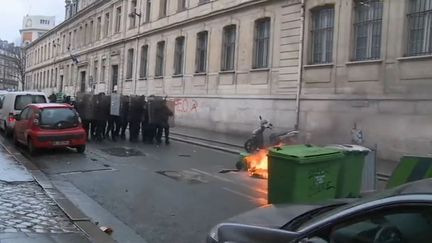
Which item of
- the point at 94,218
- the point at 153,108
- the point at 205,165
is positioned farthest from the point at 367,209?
the point at 153,108

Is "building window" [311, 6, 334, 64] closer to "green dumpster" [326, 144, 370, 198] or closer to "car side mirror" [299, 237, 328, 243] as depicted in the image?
"green dumpster" [326, 144, 370, 198]

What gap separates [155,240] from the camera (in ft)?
21.6

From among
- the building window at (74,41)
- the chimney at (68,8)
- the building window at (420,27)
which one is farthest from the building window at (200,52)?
the chimney at (68,8)

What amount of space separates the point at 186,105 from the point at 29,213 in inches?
888

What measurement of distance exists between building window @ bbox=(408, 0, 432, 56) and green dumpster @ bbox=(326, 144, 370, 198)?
898cm

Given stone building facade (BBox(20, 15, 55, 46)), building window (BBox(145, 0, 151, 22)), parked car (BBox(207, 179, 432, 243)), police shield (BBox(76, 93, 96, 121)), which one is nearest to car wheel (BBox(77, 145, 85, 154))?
police shield (BBox(76, 93, 96, 121))

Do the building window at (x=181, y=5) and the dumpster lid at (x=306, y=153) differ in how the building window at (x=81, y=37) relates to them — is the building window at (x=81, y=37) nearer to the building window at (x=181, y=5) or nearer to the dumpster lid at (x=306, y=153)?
the building window at (x=181, y=5)

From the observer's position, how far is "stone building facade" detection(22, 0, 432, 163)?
647 inches

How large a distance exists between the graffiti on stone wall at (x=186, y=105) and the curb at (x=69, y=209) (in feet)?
53.8

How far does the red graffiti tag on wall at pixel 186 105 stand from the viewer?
94.4 feet

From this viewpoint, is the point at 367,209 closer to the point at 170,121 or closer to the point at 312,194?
the point at 312,194

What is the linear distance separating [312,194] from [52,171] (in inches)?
268

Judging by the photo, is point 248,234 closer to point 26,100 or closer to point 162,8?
point 26,100

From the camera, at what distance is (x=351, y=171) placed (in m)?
8.20
